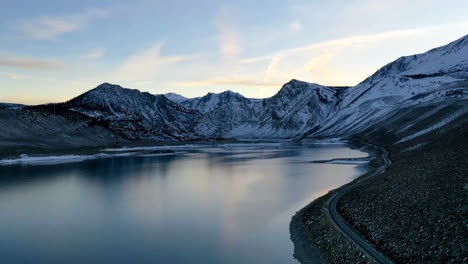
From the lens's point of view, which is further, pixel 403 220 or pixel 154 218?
pixel 154 218

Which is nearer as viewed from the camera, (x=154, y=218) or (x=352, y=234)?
(x=352, y=234)

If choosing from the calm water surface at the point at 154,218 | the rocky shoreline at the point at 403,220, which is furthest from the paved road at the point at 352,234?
the calm water surface at the point at 154,218

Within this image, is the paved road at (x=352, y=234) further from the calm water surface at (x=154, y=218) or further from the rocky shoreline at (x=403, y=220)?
the calm water surface at (x=154, y=218)

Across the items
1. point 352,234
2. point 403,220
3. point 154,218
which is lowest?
point 154,218

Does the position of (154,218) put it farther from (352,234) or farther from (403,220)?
(403,220)

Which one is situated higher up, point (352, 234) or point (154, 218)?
point (352, 234)

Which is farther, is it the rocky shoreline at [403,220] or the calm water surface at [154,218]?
the calm water surface at [154,218]

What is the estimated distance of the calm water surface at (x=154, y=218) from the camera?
22391 millimetres

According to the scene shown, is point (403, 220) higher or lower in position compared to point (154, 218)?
higher

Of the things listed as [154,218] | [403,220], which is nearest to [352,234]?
[403,220]

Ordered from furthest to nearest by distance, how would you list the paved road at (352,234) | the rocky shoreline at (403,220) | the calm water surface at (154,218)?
the calm water surface at (154,218)
the paved road at (352,234)
the rocky shoreline at (403,220)

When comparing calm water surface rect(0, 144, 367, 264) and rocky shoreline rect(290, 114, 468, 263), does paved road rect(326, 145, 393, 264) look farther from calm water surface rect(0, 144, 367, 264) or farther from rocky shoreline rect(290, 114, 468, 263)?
calm water surface rect(0, 144, 367, 264)

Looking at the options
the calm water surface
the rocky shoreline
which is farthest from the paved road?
the calm water surface

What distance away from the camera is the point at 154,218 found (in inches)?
1251
